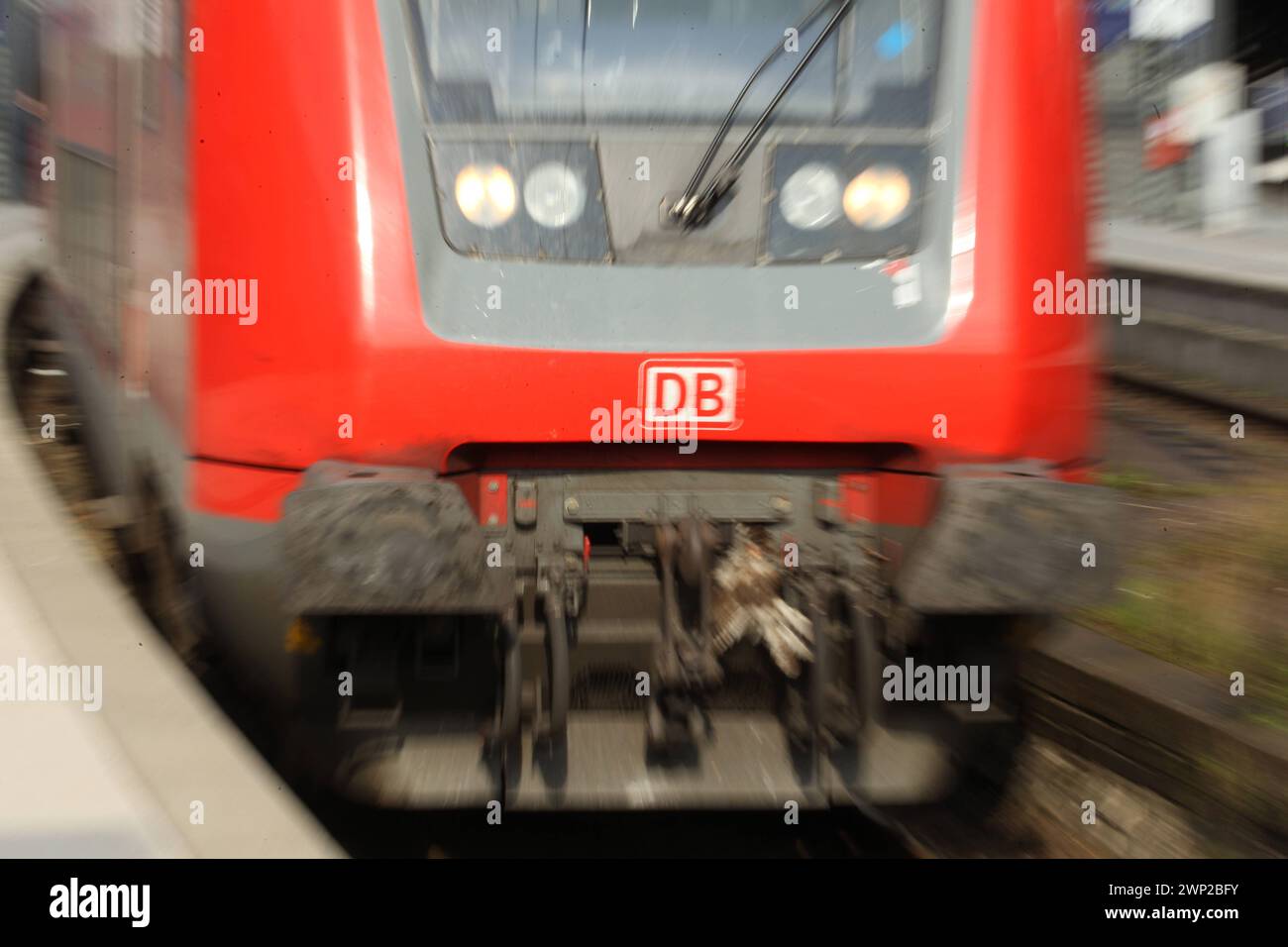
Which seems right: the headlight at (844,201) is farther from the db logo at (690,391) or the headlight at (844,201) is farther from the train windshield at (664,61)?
the db logo at (690,391)

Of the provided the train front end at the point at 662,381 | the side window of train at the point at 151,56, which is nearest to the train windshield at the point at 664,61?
the train front end at the point at 662,381

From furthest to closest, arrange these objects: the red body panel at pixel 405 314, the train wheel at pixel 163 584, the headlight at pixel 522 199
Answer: the train wheel at pixel 163 584 < the headlight at pixel 522 199 < the red body panel at pixel 405 314

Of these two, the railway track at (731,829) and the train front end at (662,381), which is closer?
the train front end at (662,381)

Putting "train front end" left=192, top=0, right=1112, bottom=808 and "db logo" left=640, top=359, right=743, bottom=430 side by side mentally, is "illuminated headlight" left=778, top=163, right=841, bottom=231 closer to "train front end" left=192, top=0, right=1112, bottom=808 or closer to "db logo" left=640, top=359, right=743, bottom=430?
"train front end" left=192, top=0, right=1112, bottom=808

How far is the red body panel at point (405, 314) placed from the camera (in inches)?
102

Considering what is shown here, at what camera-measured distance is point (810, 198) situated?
2.82 meters

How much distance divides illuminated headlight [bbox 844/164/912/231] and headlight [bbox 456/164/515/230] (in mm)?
806

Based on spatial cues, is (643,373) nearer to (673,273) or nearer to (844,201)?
(673,273)

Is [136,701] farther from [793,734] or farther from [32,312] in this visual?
[32,312]

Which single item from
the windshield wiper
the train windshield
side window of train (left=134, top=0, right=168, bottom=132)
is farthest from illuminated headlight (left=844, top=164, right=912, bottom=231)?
side window of train (left=134, top=0, right=168, bottom=132)

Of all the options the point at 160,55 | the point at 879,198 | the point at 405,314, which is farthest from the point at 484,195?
the point at 160,55

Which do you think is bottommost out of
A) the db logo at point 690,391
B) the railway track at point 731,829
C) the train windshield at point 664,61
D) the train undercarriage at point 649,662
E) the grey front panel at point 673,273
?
the railway track at point 731,829

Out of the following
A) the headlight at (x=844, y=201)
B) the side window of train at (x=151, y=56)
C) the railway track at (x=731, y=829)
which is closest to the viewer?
the headlight at (x=844, y=201)

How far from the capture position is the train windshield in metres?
2.74
